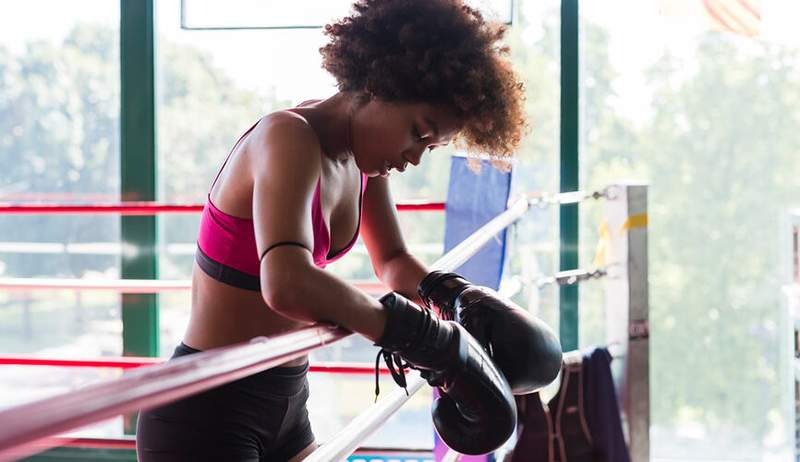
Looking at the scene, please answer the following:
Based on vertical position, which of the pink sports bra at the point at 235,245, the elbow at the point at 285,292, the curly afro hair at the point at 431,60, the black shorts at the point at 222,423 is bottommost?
the black shorts at the point at 222,423

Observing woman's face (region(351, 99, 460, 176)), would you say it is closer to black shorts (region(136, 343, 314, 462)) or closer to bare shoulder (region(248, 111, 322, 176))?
bare shoulder (region(248, 111, 322, 176))

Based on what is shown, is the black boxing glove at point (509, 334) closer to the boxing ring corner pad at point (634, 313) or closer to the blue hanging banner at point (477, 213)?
the blue hanging banner at point (477, 213)

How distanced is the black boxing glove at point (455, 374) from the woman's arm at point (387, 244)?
303 millimetres

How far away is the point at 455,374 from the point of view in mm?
960

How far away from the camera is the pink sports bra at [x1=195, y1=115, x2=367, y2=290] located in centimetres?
111

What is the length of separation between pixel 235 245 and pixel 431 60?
0.34m

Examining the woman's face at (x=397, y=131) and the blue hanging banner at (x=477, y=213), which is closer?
the woman's face at (x=397, y=131)

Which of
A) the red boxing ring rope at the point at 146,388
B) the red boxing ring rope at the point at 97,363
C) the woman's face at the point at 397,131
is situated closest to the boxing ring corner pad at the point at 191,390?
the red boxing ring rope at the point at 146,388

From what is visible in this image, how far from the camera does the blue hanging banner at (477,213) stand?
2061mm

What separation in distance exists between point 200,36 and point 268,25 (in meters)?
0.26

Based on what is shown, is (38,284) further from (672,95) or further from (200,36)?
(672,95)

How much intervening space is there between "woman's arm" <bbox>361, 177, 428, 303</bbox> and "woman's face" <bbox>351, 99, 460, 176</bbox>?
0.20 meters

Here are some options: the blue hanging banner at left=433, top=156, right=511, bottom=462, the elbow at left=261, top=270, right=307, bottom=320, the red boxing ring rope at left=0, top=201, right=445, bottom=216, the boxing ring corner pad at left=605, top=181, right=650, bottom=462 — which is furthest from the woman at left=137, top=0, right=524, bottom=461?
the red boxing ring rope at left=0, top=201, right=445, bottom=216

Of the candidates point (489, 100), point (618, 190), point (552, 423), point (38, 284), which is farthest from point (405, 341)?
point (38, 284)
